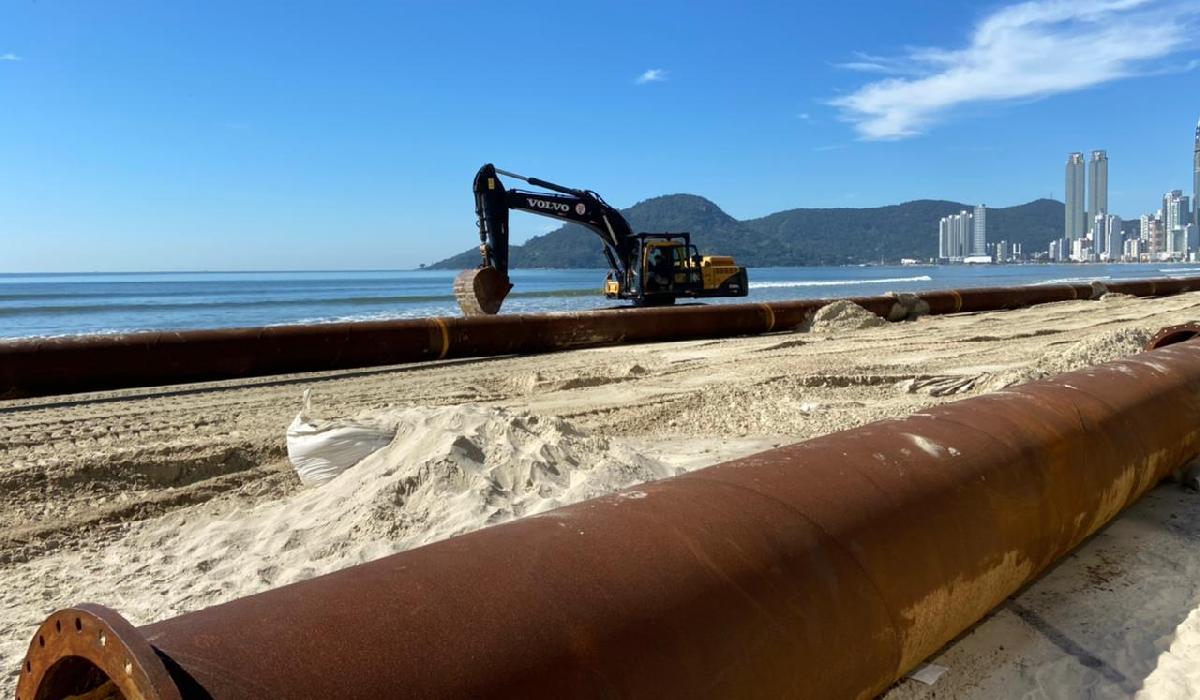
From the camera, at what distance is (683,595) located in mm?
1764

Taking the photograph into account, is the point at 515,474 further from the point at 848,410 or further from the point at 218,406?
the point at 218,406

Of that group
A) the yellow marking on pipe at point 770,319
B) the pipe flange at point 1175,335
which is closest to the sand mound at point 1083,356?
the pipe flange at point 1175,335

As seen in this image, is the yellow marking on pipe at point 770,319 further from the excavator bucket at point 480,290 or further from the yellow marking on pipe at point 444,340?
the yellow marking on pipe at point 444,340

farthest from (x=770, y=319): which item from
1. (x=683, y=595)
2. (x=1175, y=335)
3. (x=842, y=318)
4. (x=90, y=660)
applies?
(x=90, y=660)

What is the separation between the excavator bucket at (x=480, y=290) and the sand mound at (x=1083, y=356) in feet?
35.5

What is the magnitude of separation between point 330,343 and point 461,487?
6.11 metres

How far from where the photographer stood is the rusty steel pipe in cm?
821

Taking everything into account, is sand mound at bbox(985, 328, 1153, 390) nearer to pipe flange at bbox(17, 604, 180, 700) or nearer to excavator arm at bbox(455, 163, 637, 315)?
pipe flange at bbox(17, 604, 180, 700)

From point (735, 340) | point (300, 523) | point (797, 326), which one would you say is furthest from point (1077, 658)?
point (797, 326)

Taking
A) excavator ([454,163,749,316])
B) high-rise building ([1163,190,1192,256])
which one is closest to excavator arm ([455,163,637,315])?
excavator ([454,163,749,316])

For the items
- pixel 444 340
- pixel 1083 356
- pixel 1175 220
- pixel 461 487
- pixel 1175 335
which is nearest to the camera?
pixel 461 487

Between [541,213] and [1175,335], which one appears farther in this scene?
[541,213]

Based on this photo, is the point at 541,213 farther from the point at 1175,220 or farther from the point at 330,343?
the point at 1175,220

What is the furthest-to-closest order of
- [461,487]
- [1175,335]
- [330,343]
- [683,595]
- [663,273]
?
1. [663,273]
2. [330,343]
3. [1175,335]
4. [461,487]
5. [683,595]
